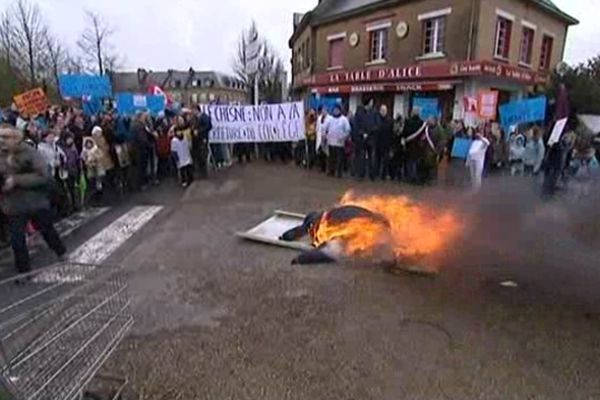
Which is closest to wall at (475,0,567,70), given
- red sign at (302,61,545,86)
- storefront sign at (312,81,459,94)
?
red sign at (302,61,545,86)

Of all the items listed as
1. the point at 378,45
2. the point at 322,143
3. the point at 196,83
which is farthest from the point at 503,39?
the point at 196,83

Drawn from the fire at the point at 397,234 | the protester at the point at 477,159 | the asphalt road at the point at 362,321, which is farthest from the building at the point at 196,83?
the asphalt road at the point at 362,321

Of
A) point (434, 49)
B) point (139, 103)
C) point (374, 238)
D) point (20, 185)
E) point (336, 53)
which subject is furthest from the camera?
point (336, 53)

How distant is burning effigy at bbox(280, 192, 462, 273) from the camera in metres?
6.18

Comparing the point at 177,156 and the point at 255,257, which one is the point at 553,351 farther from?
the point at 177,156

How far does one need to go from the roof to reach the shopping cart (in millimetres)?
22671

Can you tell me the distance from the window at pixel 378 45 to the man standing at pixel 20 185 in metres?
21.0

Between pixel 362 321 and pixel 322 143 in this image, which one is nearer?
pixel 362 321

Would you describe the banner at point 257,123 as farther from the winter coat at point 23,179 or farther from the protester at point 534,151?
the winter coat at point 23,179

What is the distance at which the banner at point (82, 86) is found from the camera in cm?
1492

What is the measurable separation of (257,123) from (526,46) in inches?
642

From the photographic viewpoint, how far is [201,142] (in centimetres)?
1280

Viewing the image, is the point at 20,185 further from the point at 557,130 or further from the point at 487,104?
the point at 487,104

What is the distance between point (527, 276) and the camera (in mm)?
5840
